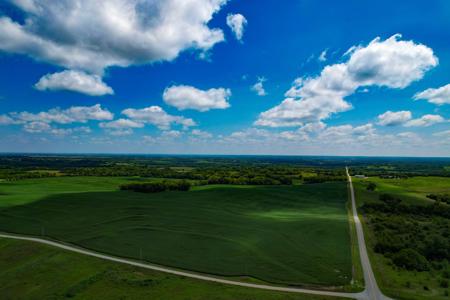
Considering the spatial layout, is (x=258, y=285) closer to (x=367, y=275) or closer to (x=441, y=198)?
(x=367, y=275)

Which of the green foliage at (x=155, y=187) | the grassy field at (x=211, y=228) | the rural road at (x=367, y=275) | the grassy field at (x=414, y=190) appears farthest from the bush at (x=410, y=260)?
the green foliage at (x=155, y=187)

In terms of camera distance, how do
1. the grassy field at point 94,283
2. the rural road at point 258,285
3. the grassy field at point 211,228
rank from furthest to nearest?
the grassy field at point 211,228 < the grassy field at point 94,283 < the rural road at point 258,285

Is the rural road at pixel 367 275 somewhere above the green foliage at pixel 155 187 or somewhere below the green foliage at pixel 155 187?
below

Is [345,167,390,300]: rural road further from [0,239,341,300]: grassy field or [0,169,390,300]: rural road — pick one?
[0,239,341,300]: grassy field

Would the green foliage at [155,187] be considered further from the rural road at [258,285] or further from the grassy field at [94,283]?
the grassy field at [94,283]

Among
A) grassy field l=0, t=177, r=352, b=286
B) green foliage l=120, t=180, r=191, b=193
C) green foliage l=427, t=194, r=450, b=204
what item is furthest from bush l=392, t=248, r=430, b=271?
green foliage l=120, t=180, r=191, b=193

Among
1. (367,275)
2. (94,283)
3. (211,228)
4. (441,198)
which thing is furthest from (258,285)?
(441,198)

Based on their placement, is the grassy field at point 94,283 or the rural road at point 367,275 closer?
the rural road at point 367,275
